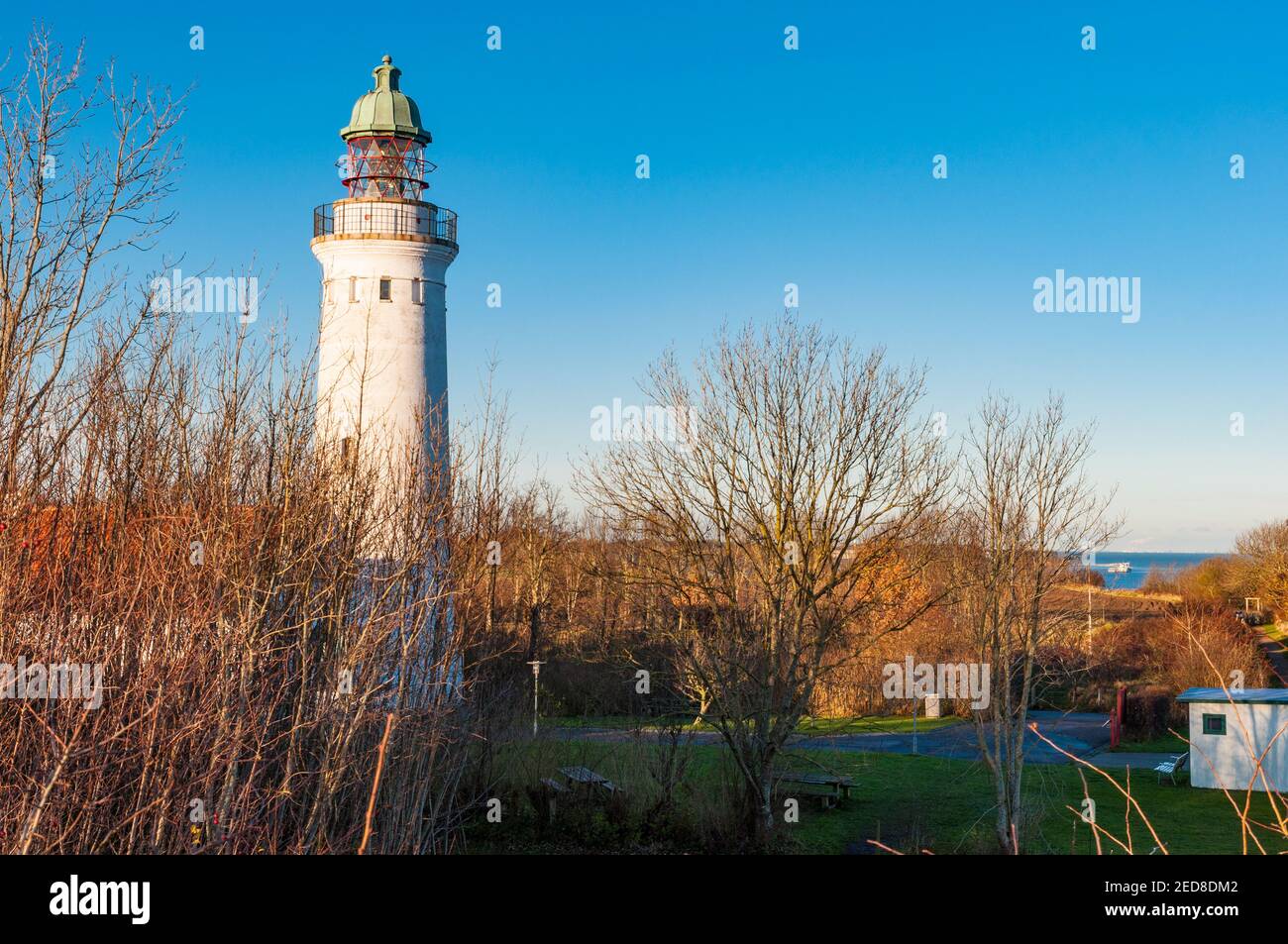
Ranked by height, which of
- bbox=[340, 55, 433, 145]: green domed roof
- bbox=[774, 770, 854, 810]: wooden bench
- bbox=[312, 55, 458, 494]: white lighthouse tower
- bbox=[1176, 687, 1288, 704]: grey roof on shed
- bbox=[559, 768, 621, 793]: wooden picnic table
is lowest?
bbox=[774, 770, 854, 810]: wooden bench

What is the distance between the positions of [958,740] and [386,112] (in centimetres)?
2025

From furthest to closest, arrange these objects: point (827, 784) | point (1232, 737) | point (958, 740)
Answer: point (958, 740) → point (1232, 737) → point (827, 784)

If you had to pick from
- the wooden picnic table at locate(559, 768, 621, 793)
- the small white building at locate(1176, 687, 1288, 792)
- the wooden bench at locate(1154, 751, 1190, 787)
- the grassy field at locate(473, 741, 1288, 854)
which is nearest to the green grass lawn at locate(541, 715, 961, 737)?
the grassy field at locate(473, 741, 1288, 854)

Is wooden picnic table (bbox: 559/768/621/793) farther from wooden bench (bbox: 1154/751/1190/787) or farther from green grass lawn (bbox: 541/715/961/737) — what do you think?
wooden bench (bbox: 1154/751/1190/787)

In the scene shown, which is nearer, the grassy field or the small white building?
the grassy field

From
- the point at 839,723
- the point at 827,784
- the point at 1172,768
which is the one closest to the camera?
the point at 827,784

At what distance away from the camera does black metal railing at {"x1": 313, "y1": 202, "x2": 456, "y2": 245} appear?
72.8 feet

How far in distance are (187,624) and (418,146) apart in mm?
15989

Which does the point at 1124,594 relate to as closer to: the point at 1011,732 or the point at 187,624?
the point at 1011,732

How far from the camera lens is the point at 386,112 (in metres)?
22.7

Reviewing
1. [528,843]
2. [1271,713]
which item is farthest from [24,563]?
[1271,713]

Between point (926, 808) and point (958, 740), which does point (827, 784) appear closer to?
point (926, 808)

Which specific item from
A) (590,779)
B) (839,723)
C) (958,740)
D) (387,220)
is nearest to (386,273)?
(387,220)

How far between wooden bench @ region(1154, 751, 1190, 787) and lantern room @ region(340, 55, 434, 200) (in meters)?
20.0
